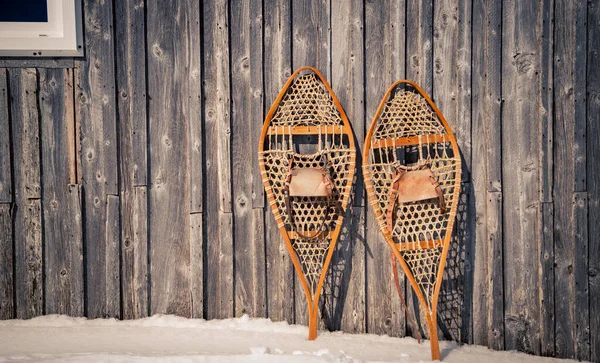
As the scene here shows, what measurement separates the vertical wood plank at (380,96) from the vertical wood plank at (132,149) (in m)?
1.33

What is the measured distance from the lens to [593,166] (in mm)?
2447

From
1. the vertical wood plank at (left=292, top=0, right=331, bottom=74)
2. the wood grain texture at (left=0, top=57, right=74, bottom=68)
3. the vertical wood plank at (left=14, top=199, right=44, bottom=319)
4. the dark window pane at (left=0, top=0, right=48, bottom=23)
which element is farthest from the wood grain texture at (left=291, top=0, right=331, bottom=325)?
the vertical wood plank at (left=14, top=199, right=44, bottom=319)

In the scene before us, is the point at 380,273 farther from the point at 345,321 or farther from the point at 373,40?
the point at 373,40

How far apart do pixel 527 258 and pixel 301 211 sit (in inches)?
53.0

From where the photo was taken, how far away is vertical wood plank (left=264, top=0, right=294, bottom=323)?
2.49 m

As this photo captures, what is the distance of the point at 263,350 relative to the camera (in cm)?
219

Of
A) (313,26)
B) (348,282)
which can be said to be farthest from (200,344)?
(313,26)

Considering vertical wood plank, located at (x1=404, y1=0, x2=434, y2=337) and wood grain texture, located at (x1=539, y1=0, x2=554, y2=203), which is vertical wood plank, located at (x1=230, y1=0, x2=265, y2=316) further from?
wood grain texture, located at (x1=539, y1=0, x2=554, y2=203)

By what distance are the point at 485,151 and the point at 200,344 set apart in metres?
1.94

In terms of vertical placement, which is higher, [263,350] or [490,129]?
[490,129]

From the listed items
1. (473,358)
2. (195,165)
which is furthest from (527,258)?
(195,165)

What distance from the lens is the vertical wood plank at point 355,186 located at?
2479mm

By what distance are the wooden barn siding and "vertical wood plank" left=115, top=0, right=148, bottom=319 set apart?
0.01 m

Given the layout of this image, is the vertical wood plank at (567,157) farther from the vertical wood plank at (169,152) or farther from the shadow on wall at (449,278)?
the vertical wood plank at (169,152)
